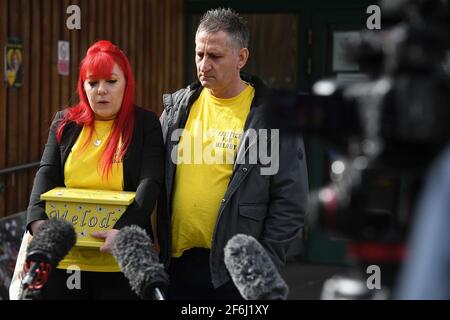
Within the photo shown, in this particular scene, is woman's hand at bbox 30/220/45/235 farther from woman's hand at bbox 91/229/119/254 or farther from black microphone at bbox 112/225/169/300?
black microphone at bbox 112/225/169/300

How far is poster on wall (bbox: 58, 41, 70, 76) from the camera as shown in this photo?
7141 millimetres

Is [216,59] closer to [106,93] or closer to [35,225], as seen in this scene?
[106,93]

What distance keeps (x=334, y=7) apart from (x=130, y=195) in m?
4.98

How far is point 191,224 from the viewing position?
406 cm

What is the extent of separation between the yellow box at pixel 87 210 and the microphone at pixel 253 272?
0.79 m

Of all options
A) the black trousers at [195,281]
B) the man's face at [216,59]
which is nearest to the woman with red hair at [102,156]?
the black trousers at [195,281]

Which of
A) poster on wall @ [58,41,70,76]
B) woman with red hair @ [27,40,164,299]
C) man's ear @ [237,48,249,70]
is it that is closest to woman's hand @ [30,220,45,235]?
woman with red hair @ [27,40,164,299]

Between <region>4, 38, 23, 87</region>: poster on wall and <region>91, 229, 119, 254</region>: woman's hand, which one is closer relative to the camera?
<region>91, 229, 119, 254</region>: woman's hand

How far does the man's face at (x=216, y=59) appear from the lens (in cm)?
407

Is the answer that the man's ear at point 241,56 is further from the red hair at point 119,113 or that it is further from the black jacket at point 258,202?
the red hair at point 119,113

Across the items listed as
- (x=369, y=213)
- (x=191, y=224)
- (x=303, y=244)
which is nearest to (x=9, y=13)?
(x=191, y=224)

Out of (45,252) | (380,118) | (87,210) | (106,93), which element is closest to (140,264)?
(45,252)

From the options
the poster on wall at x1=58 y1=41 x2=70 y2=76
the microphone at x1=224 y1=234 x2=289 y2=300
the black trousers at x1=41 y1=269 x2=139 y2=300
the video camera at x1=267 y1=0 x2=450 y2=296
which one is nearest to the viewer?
the video camera at x1=267 y1=0 x2=450 y2=296

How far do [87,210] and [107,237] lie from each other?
167mm
